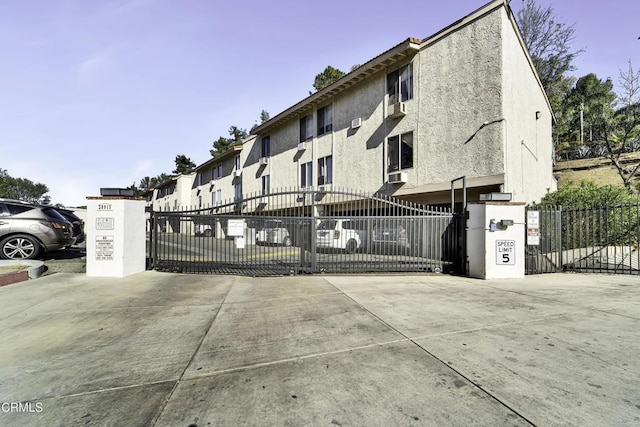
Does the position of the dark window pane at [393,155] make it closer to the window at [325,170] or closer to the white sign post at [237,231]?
the window at [325,170]

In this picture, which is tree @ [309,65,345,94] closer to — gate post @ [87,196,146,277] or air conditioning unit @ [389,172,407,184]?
air conditioning unit @ [389,172,407,184]

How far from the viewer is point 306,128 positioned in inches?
856

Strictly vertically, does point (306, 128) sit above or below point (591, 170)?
above

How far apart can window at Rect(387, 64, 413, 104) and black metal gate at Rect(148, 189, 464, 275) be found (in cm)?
829

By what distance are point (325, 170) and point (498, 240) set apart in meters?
12.4

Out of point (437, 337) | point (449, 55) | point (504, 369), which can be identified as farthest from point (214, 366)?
point (449, 55)

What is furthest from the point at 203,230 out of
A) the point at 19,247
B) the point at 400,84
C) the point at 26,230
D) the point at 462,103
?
the point at 400,84

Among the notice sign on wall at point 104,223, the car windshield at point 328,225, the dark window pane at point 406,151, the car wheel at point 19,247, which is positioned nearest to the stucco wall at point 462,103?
the dark window pane at point 406,151

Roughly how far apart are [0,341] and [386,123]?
50.5 ft

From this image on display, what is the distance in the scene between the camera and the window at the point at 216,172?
33.8 metres

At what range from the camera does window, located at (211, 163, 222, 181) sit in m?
33.8

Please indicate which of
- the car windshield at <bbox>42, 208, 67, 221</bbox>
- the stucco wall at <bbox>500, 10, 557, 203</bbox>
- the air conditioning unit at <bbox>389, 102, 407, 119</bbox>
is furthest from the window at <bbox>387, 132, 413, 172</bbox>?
the car windshield at <bbox>42, 208, 67, 221</bbox>

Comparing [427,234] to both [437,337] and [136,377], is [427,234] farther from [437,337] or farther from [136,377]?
[136,377]

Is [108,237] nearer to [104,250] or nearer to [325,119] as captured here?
[104,250]
